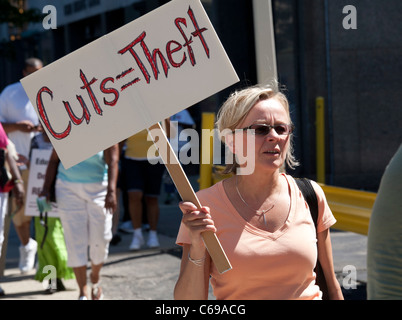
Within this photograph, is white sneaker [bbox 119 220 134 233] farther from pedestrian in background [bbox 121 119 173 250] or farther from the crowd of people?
the crowd of people

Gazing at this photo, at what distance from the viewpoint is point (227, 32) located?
1560 centimetres

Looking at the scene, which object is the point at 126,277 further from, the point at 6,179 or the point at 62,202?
the point at 6,179

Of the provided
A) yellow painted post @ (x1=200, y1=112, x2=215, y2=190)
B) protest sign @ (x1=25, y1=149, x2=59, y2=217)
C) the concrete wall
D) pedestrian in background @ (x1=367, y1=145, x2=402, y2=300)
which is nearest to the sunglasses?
pedestrian in background @ (x1=367, y1=145, x2=402, y2=300)

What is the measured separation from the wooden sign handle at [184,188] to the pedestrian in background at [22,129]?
534 centimetres

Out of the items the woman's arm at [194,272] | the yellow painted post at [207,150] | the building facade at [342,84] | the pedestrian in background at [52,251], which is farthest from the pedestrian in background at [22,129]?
the woman's arm at [194,272]

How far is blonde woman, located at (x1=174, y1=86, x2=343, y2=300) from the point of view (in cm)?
280

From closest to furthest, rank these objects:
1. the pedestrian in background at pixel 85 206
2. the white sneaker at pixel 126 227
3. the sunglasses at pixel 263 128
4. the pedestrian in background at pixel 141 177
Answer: the sunglasses at pixel 263 128 < the pedestrian in background at pixel 85 206 < the pedestrian in background at pixel 141 177 < the white sneaker at pixel 126 227

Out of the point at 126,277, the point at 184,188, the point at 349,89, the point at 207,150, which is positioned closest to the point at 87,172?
the point at 207,150

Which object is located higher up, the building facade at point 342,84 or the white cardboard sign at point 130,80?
Answer: the white cardboard sign at point 130,80

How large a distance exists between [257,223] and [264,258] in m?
0.17

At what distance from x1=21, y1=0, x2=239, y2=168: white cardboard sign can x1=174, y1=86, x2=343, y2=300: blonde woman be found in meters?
0.30

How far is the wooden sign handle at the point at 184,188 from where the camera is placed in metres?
2.63

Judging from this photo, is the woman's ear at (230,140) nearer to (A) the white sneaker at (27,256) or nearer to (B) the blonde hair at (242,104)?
(B) the blonde hair at (242,104)
